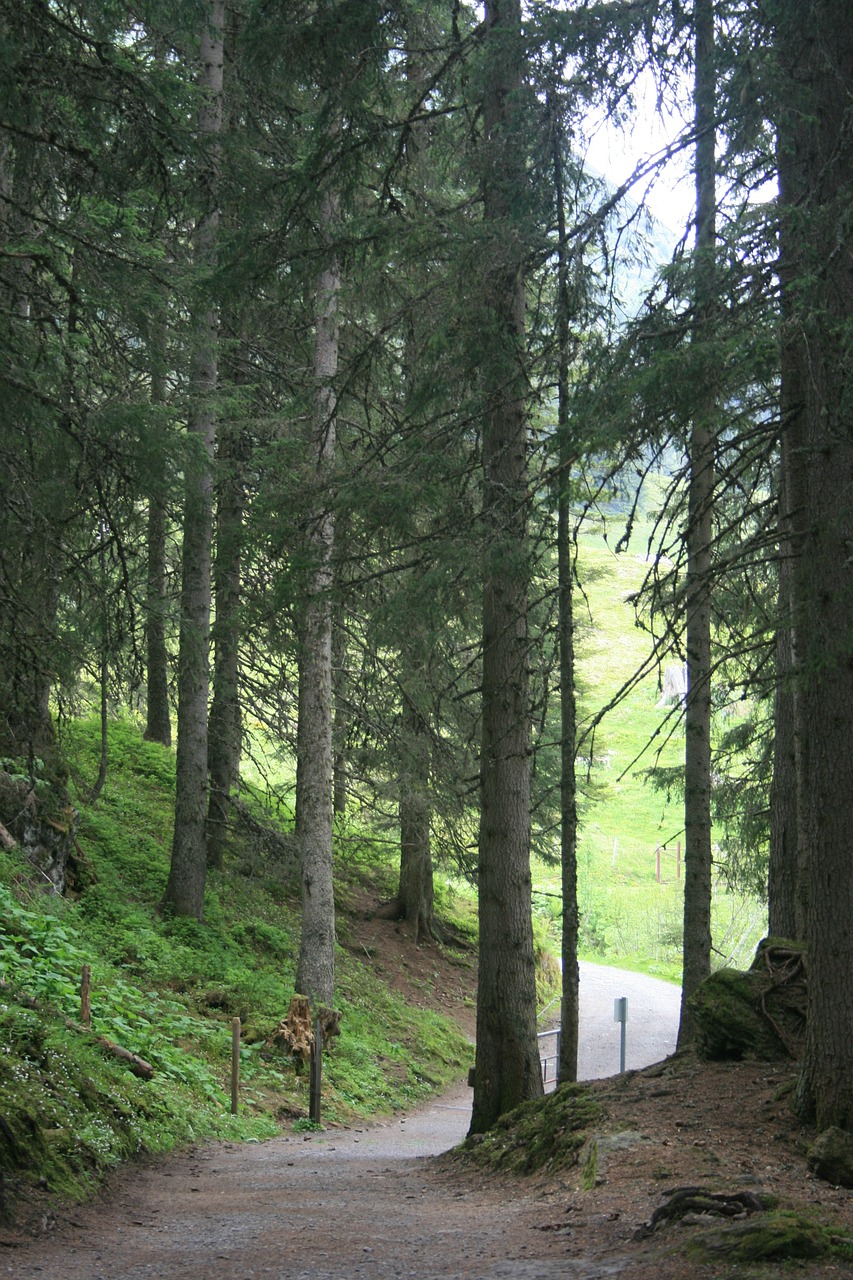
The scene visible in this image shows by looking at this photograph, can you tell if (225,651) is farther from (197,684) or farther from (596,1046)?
(596,1046)

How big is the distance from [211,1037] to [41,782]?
3301 mm

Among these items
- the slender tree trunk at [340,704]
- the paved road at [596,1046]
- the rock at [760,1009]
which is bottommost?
the paved road at [596,1046]

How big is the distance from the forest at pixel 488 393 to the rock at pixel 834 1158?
195 millimetres

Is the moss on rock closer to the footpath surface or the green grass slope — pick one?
the footpath surface

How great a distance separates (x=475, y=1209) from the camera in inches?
237

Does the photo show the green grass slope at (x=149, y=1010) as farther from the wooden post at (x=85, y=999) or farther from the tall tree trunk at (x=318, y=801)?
the tall tree trunk at (x=318, y=801)

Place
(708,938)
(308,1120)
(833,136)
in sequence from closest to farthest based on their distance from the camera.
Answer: (833,136), (708,938), (308,1120)

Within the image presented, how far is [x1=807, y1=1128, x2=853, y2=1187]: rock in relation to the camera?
5016mm

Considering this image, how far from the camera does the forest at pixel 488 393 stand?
5.53 m

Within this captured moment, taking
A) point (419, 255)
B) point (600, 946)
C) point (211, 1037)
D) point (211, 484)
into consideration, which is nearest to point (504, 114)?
point (419, 255)

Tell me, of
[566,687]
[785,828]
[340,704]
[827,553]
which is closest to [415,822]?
[340,704]

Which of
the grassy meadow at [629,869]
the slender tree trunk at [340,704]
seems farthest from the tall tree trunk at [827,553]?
the grassy meadow at [629,869]

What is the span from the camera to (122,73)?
21.8 feet

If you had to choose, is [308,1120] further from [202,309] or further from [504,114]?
[504,114]
